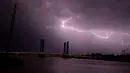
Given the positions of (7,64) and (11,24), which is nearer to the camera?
(7,64)

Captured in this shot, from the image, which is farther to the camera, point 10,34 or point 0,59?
point 10,34

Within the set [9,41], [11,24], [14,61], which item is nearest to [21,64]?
[14,61]

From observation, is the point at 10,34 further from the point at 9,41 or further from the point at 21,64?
the point at 21,64

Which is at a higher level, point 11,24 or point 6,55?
point 11,24

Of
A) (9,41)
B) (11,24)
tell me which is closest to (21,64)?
(9,41)

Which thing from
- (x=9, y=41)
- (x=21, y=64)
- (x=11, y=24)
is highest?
(x=11, y=24)

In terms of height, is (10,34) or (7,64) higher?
(10,34)

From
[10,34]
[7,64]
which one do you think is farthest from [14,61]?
[10,34]
